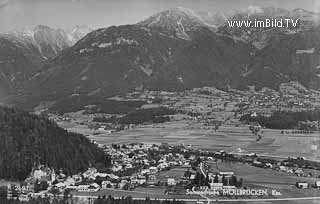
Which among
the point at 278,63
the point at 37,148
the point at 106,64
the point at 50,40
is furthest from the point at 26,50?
the point at 37,148

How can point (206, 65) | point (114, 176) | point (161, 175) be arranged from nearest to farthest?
point (161, 175) < point (114, 176) < point (206, 65)

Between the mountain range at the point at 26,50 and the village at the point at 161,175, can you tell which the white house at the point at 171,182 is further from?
the mountain range at the point at 26,50

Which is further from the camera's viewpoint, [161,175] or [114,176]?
[114,176]

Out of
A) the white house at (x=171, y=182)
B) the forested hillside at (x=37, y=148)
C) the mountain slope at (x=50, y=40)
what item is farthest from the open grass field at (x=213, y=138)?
the mountain slope at (x=50, y=40)

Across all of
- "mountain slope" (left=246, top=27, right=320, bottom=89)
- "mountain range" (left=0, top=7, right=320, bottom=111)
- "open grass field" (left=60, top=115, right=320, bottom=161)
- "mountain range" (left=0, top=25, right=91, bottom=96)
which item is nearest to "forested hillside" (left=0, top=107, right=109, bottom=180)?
"open grass field" (left=60, top=115, right=320, bottom=161)

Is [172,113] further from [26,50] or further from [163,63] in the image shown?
[26,50]
